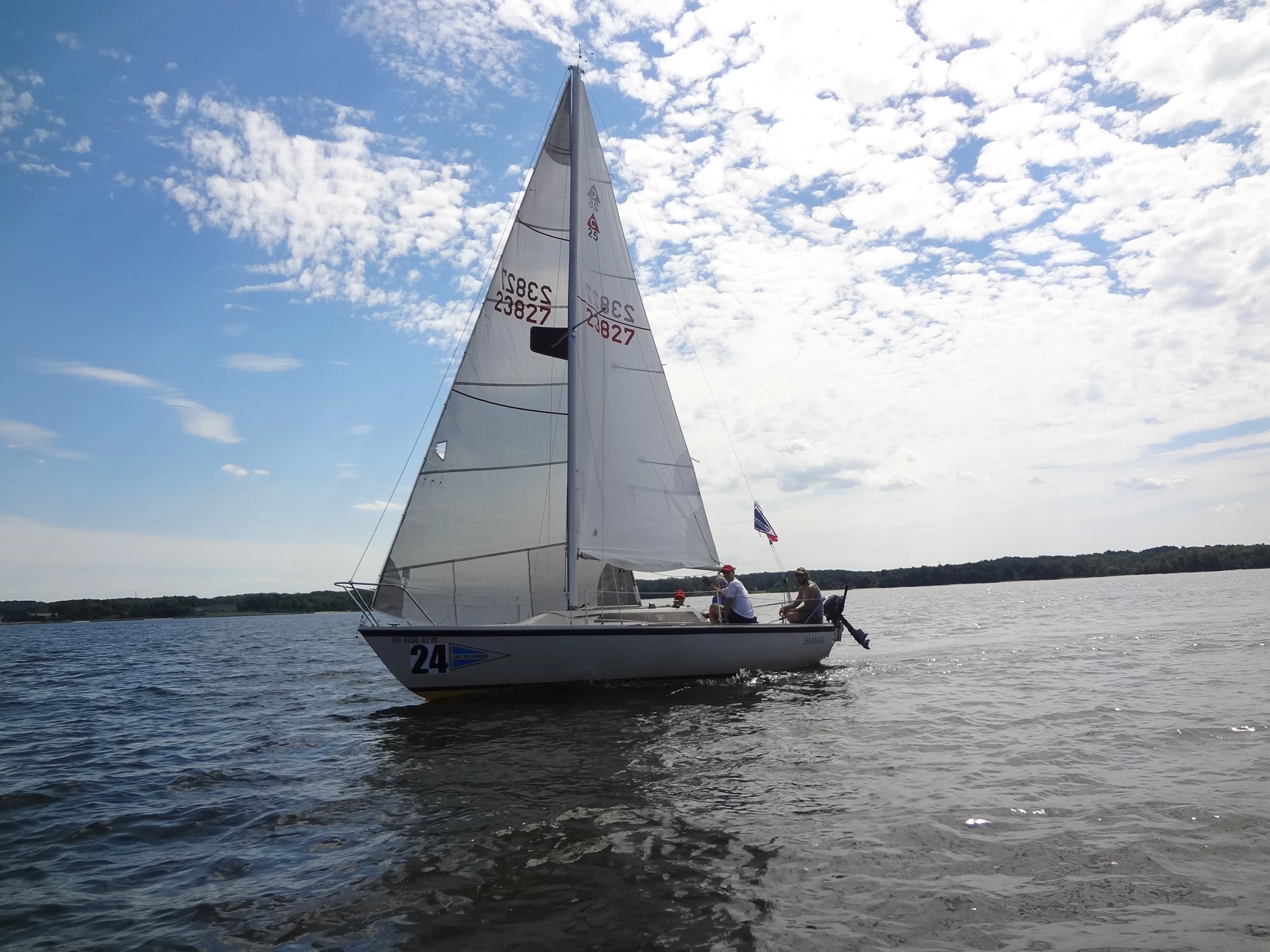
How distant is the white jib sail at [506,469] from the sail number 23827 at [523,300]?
2 cm

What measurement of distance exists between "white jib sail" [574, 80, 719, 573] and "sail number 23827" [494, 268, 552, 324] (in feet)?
2.24

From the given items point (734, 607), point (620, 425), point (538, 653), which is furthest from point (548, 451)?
point (734, 607)

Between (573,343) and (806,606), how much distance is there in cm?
697

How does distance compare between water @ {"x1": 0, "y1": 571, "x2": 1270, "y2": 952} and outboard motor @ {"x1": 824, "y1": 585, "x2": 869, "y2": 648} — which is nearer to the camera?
water @ {"x1": 0, "y1": 571, "x2": 1270, "y2": 952}

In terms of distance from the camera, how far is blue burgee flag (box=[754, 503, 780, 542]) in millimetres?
15930

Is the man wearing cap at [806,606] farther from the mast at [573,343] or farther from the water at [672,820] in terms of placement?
the mast at [573,343]

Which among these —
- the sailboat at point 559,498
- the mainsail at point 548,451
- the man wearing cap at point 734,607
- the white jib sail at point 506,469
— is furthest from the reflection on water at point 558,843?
the man wearing cap at point 734,607

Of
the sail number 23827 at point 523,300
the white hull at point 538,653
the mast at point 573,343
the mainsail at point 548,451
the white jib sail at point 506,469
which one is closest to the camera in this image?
the white hull at point 538,653

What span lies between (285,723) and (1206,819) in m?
11.8

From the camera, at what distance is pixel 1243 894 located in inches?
168

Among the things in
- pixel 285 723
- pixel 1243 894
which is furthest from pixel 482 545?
pixel 1243 894

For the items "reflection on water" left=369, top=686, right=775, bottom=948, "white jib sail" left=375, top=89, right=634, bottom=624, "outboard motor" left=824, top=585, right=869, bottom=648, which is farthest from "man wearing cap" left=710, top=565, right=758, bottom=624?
"reflection on water" left=369, top=686, right=775, bottom=948

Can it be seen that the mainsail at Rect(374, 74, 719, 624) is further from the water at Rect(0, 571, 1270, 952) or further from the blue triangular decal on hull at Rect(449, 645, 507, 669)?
the water at Rect(0, 571, 1270, 952)

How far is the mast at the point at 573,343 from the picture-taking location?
1305cm
